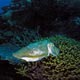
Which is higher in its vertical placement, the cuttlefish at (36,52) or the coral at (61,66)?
the cuttlefish at (36,52)

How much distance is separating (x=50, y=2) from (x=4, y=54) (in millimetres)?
1693

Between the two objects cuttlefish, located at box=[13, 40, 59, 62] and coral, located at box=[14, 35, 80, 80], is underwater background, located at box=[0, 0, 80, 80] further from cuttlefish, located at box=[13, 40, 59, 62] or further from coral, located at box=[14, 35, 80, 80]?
cuttlefish, located at box=[13, 40, 59, 62]

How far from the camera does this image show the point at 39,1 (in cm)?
468

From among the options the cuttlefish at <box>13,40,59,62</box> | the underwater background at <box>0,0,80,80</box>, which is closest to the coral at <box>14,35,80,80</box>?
Answer: the underwater background at <box>0,0,80,80</box>

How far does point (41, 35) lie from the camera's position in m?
4.21

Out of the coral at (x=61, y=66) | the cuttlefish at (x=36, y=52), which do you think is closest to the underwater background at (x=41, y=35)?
the coral at (x=61, y=66)

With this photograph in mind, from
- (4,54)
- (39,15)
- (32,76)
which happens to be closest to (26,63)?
(32,76)

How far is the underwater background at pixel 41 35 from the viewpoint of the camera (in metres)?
2.96

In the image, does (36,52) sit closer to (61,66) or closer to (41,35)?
(61,66)

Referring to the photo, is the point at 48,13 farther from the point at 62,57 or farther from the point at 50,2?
the point at 62,57

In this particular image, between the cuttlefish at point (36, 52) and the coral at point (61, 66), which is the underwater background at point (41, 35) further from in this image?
the cuttlefish at point (36, 52)

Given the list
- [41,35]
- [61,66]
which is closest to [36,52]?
[61,66]

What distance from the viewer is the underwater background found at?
296cm

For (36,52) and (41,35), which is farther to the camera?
(41,35)
